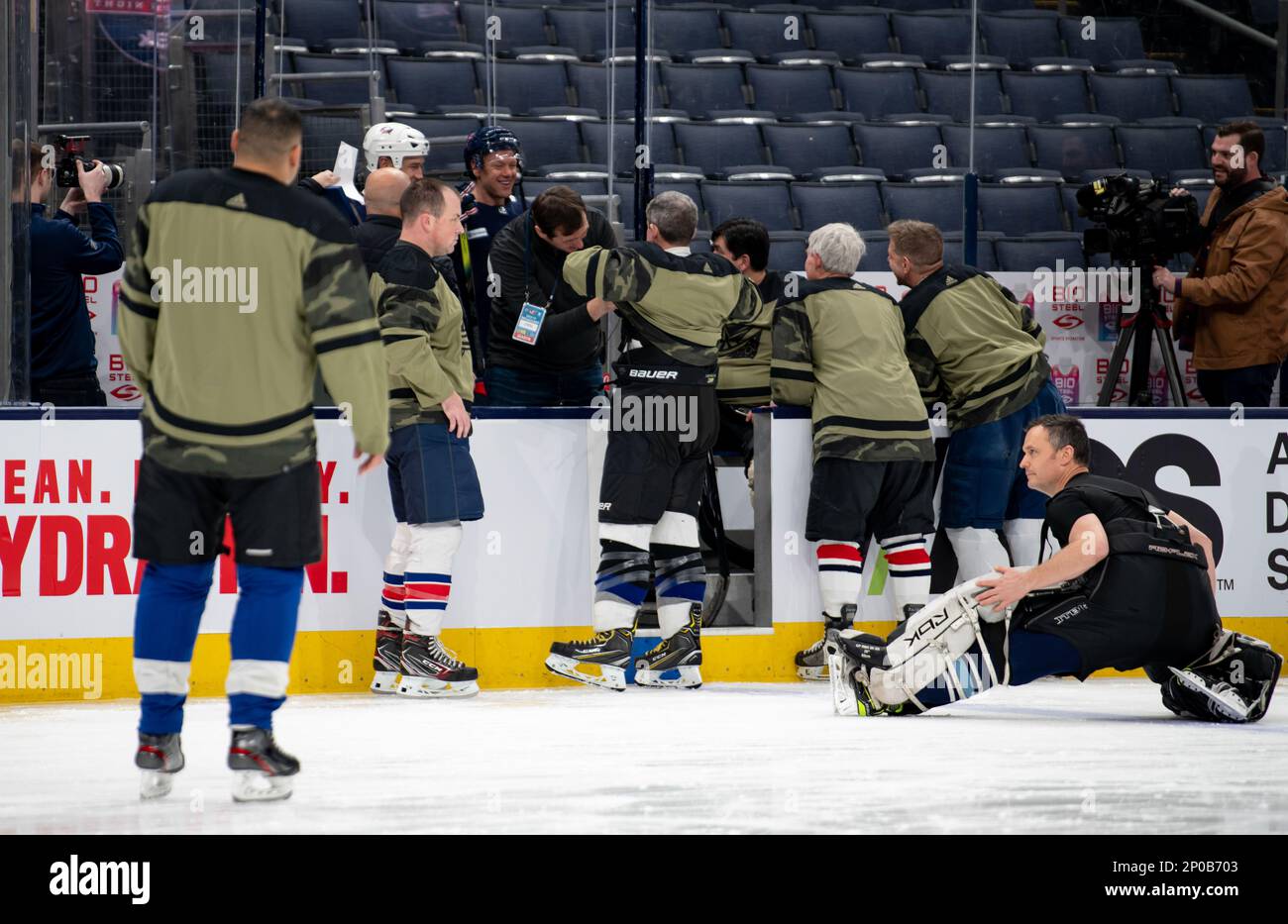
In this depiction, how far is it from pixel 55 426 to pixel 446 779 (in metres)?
2.06

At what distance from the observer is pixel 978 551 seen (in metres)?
5.62

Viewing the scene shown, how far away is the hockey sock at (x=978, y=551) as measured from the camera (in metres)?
5.61

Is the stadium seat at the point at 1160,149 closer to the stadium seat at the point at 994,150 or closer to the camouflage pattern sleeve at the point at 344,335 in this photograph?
the stadium seat at the point at 994,150

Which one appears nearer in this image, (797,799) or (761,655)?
(797,799)

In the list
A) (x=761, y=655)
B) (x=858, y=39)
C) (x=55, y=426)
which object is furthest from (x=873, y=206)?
(x=55, y=426)

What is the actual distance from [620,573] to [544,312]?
0.88 m

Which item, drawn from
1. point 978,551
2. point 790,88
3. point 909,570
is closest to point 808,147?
point 790,88

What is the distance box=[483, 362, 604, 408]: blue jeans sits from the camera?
18.6ft

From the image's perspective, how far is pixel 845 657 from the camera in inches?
186

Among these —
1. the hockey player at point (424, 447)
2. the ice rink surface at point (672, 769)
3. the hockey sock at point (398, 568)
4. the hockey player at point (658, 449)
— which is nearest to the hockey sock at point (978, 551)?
the ice rink surface at point (672, 769)

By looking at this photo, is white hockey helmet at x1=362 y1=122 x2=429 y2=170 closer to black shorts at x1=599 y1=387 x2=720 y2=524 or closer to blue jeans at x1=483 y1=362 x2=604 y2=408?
blue jeans at x1=483 y1=362 x2=604 y2=408

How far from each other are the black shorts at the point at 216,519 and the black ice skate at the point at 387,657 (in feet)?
5.67
